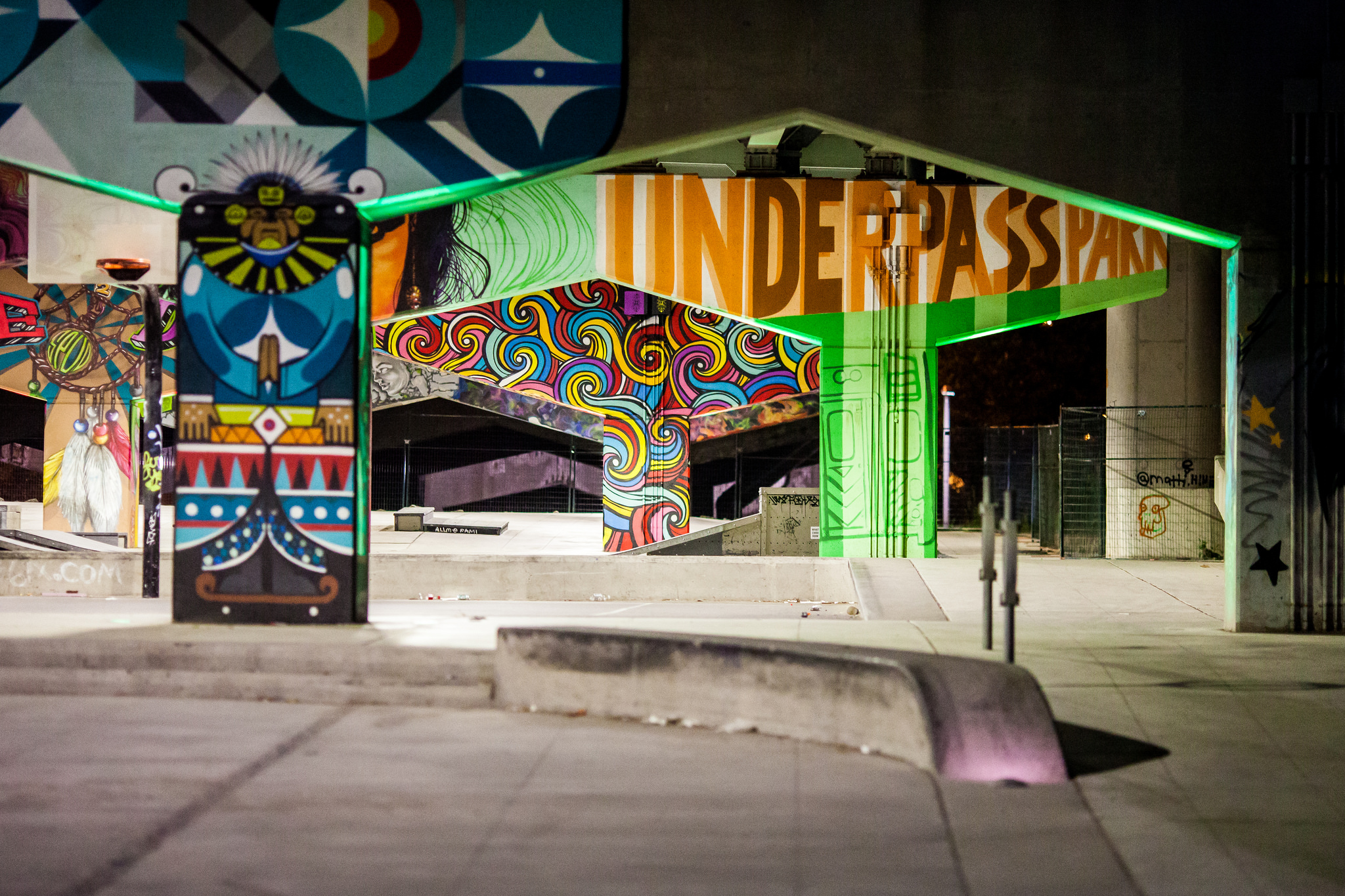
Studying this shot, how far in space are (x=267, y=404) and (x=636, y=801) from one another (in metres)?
4.39

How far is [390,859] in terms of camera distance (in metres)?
4.50

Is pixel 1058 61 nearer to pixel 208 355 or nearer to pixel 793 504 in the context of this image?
pixel 208 355

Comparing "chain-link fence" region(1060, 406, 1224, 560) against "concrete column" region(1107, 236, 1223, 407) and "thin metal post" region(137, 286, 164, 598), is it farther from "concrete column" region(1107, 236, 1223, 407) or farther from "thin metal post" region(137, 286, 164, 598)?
"thin metal post" region(137, 286, 164, 598)

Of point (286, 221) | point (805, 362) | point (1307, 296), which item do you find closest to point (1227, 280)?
point (1307, 296)

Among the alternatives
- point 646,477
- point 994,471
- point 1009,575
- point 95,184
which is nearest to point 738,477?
point 994,471

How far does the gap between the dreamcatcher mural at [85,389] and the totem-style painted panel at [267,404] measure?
62.4 ft

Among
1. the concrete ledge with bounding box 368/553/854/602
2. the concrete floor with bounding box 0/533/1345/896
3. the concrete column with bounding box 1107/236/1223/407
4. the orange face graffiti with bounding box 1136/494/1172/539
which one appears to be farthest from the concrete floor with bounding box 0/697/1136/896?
the concrete column with bounding box 1107/236/1223/407

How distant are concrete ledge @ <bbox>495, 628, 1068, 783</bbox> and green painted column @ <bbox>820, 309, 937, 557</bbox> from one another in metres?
11.7

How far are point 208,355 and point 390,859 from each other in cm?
488

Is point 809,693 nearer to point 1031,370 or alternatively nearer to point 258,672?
point 258,672

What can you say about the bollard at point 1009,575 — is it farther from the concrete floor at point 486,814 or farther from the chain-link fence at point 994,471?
the chain-link fence at point 994,471

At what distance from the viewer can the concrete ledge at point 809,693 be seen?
18.6 feet

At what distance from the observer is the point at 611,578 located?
55.4ft

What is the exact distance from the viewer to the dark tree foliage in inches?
1738
